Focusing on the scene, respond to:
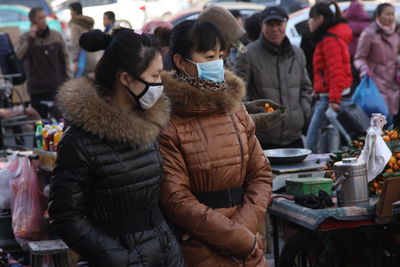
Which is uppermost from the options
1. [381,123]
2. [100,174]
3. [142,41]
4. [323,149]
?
[142,41]

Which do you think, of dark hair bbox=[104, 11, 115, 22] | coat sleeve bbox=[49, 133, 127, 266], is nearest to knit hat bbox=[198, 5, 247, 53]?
coat sleeve bbox=[49, 133, 127, 266]

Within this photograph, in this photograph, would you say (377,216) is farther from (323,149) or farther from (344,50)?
(323,149)

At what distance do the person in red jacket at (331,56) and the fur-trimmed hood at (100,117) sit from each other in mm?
5191

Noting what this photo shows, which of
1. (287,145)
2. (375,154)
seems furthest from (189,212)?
(287,145)

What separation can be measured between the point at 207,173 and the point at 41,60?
8.96 m

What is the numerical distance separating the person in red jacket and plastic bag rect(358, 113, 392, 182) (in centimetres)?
371

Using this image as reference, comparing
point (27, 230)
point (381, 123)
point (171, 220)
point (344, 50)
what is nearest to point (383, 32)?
point (344, 50)

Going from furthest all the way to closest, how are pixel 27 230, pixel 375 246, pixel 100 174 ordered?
pixel 27 230 < pixel 375 246 < pixel 100 174

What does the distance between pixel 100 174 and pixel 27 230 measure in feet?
6.78

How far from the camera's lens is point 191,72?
3.95 meters

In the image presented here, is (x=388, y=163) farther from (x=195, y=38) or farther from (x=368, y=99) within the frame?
(x=368, y=99)

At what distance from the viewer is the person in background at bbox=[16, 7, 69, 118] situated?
12.3 metres

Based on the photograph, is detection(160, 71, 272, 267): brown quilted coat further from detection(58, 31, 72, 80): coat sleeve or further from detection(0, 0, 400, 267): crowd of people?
detection(58, 31, 72, 80): coat sleeve

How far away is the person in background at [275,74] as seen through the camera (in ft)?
21.6
